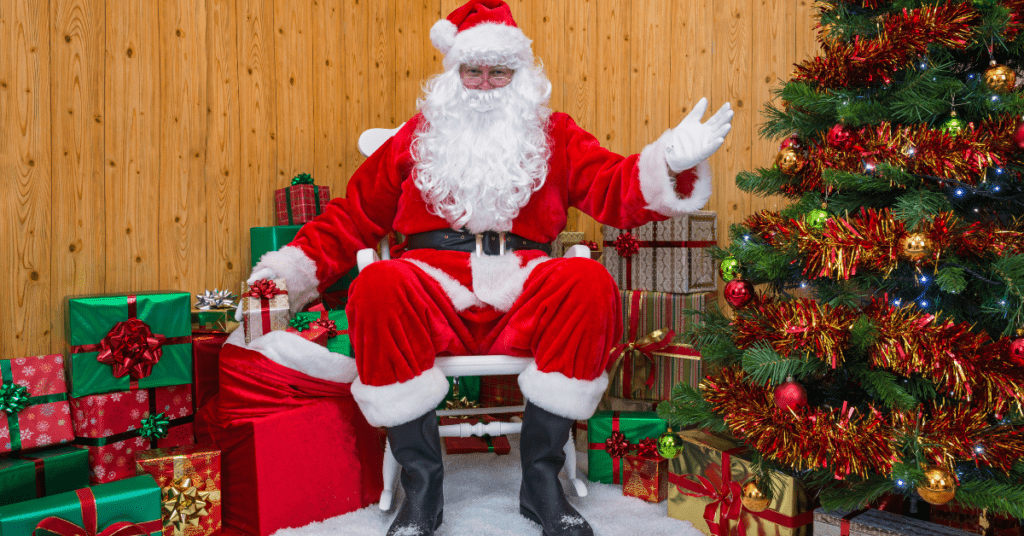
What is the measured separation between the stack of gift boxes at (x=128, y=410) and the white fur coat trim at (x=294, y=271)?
0.30ft

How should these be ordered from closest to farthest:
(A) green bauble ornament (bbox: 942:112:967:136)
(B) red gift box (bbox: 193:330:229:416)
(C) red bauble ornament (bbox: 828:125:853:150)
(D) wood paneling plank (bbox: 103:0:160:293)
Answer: (A) green bauble ornament (bbox: 942:112:967:136) < (C) red bauble ornament (bbox: 828:125:853:150) < (B) red gift box (bbox: 193:330:229:416) < (D) wood paneling plank (bbox: 103:0:160:293)

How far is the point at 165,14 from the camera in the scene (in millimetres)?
1997

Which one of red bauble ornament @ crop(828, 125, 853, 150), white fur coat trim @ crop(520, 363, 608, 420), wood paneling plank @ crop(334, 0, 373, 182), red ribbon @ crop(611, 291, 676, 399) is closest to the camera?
red bauble ornament @ crop(828, 125, 853, 150)

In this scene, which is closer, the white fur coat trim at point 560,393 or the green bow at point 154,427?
the white fur coat trim at point 560,393

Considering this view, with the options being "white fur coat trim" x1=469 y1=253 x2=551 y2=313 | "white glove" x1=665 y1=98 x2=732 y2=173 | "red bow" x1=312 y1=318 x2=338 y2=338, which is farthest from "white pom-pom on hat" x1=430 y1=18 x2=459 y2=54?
"red bow" x1=312 y1=318 x2=338 y2=338

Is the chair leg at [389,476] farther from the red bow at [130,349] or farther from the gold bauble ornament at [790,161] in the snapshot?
the gold bauble ornament at [790,161]

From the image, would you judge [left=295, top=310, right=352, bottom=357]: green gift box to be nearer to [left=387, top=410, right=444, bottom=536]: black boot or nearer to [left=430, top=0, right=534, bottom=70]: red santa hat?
[left=387, top=410, right=444, bottom=536]: black boot

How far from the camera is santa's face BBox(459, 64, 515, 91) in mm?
1837

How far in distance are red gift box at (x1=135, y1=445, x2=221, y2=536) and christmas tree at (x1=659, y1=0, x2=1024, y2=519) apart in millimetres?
1223

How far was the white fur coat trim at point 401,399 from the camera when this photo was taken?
1.44 metres

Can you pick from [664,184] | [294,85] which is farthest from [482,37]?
[294,85]

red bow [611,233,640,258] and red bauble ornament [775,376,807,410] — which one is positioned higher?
red bow [611,233,640,258]

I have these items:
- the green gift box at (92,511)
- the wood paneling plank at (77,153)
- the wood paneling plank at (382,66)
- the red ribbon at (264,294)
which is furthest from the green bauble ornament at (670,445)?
the wood paneling plank at (382,66)

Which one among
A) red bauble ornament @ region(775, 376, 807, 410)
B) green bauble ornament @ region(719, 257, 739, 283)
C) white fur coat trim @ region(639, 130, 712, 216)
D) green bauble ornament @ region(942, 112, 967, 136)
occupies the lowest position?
red bauble ornament @ region(775, 376, 807, 410)
